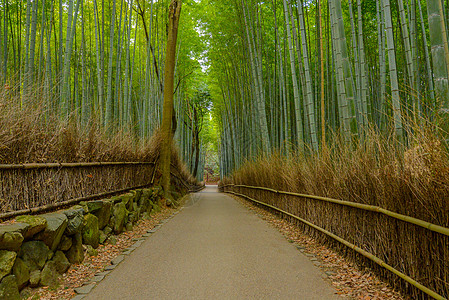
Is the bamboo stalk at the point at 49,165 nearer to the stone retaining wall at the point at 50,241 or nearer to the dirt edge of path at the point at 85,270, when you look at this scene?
the stone retaining wall at the point at 50,241

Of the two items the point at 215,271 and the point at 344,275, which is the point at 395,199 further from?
the point at 215,271

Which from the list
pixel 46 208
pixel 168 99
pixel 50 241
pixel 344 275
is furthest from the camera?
pixel 168 99

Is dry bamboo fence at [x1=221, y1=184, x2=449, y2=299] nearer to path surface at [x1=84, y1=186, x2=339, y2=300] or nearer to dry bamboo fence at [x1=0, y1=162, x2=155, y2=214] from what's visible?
path surface at [x1=84, y1=186, x2=339, y2=300]

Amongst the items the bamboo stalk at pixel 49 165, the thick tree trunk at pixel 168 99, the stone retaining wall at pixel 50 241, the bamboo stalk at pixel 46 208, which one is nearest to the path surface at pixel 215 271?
the stone retaining wall at pixel 50 241

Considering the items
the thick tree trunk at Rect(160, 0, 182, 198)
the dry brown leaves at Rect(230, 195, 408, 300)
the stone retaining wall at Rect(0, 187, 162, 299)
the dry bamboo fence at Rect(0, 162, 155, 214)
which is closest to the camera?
the stone retaining wall at Rect(0, 187, 162, 299)

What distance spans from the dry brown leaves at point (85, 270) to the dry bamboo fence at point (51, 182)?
0.64 m

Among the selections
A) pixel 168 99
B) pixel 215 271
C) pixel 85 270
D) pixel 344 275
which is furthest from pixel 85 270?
pixel 168 99

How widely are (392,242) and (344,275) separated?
0.62 meters

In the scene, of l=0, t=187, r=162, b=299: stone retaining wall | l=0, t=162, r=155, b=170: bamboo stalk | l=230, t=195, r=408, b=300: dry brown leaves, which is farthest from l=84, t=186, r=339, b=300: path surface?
l=0, t=162, r=155, b=170: bamboo stalk

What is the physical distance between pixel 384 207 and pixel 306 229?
205 centimetres

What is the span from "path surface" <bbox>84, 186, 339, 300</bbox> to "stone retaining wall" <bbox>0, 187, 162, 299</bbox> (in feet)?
1.32

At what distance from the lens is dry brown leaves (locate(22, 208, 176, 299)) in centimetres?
228

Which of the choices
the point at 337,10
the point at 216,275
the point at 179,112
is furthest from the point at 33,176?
the point at 179,112

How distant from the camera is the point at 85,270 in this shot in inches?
112
